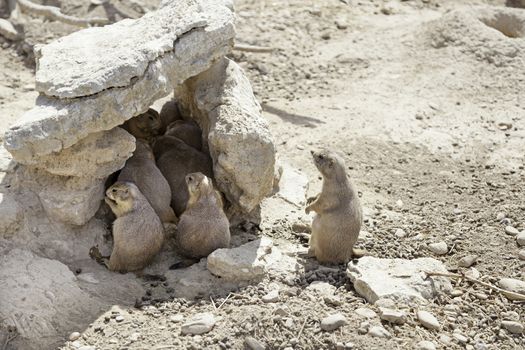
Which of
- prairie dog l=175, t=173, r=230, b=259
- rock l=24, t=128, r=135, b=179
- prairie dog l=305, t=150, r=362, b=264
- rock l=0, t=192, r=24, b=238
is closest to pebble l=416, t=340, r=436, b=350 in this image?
prairie dog l=305, t=150, r=362, b=264

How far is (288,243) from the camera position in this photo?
750 cm

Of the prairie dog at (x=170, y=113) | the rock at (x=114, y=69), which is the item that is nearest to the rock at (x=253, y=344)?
the rock at (x=114, y=69)

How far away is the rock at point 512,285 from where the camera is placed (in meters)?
6.75

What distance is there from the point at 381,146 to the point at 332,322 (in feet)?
12.5

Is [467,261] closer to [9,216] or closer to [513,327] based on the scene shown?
[513,327]

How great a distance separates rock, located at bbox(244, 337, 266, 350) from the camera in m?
5.88

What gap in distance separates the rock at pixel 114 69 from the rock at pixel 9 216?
504mm

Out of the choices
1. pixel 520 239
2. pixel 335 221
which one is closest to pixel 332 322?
pixel 335 221

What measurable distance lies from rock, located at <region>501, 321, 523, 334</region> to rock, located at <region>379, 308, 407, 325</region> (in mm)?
881

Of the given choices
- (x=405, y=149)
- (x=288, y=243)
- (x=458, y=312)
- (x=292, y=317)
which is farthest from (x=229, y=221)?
(x=405, y=149)

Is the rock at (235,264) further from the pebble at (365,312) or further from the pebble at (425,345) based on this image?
the pebble at (425,345)

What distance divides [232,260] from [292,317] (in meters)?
0.80

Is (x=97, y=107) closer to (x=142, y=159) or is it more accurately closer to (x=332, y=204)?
(x=142, y=159)

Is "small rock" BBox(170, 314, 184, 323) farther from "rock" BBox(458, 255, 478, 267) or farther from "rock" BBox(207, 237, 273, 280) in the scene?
"rock" BBox(458, 255, 478, 267)
